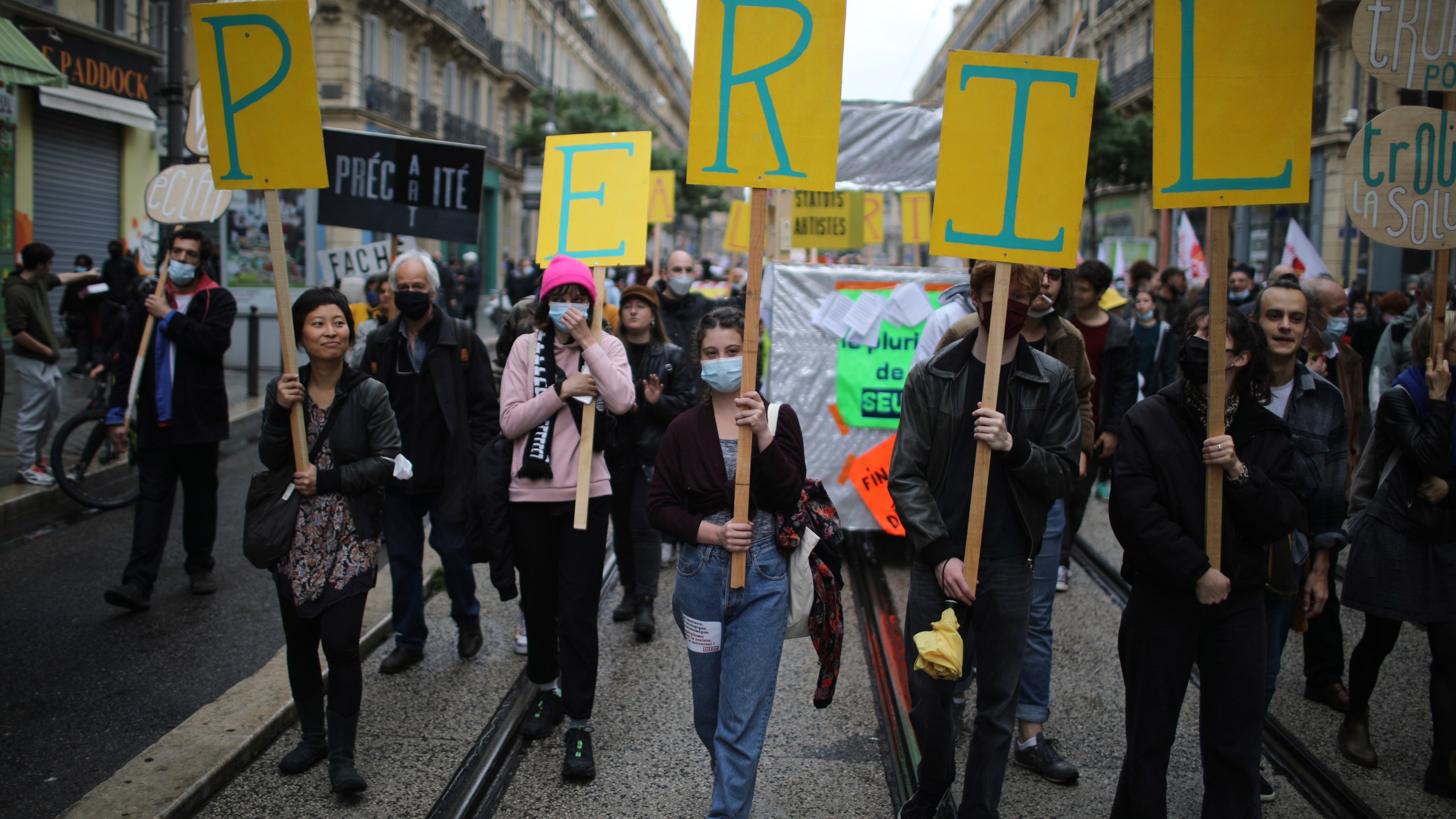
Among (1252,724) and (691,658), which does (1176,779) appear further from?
(691,658)

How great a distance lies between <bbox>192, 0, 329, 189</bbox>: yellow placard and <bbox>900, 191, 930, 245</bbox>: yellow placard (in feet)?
34.9

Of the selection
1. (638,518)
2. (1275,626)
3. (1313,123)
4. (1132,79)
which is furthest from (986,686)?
(1132,79)

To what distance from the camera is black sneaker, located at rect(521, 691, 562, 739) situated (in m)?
4.22

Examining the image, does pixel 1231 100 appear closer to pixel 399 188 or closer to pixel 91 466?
pixel 399 188

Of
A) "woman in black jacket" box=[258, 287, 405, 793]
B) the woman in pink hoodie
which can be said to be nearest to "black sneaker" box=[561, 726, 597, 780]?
the woman in pink hoodie

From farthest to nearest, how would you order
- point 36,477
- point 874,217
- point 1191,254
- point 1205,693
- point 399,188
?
1. point 874,217
2. point 1191,254
3. point 36,477
4. point 399,188
5. point 1205,693

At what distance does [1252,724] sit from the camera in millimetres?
3094

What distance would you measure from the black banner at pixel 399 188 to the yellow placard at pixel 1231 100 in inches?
193

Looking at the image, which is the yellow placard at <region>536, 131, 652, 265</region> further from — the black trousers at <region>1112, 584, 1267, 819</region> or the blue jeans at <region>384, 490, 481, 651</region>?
the black trousers at <region>1112, 584, 1267, 819</region>

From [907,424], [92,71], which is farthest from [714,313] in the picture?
[92,71]

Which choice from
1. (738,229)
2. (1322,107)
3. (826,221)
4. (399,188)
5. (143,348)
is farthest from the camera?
(1322,107)

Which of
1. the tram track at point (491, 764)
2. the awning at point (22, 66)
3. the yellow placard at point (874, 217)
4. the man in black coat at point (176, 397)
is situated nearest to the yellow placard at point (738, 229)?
the yellow placard at point (874, 217)

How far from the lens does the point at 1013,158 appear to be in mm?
3277

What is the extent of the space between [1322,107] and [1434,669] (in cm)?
2563
